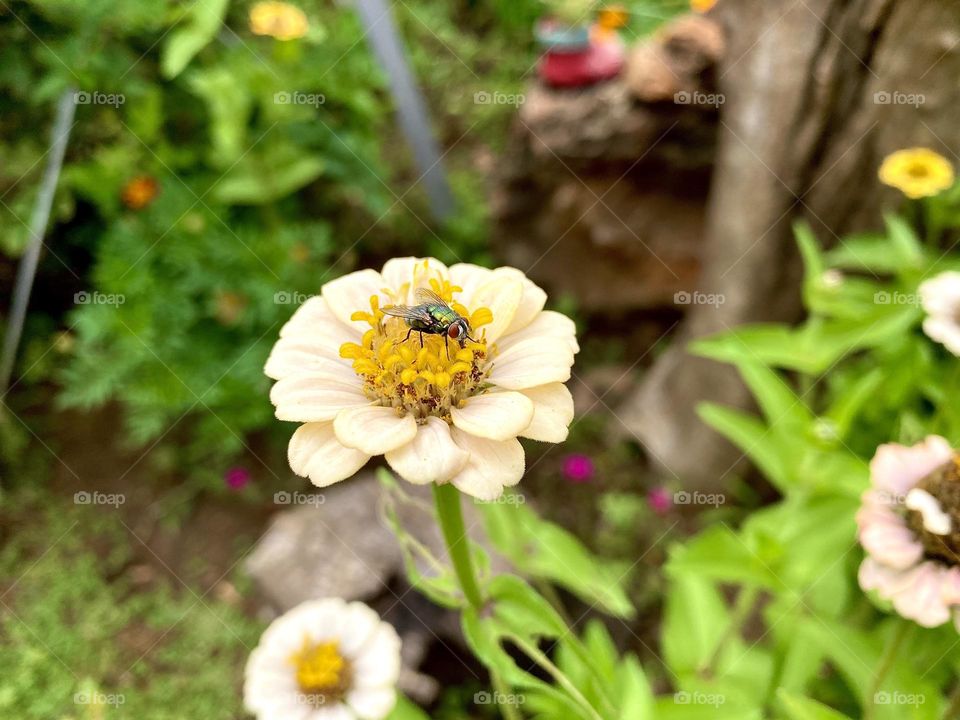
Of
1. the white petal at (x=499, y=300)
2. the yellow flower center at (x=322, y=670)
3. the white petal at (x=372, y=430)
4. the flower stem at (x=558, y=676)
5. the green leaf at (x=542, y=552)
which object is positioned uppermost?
the white petal at (x=499, y=300)

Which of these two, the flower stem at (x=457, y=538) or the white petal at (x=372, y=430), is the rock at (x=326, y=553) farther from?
the white petal at (x=372, y=430)

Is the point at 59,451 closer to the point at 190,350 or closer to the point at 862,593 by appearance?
the point at 190,350

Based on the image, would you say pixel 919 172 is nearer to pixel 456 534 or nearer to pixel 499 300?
pixel 499 300

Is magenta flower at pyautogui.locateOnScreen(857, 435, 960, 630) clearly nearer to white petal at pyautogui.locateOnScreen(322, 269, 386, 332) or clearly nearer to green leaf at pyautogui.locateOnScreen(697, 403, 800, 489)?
green leaf at pyautogui.locateOnScreen(697, 403, 800, 489)

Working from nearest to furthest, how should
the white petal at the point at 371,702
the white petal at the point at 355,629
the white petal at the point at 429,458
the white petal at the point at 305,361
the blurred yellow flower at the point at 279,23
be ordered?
the white petal at the point at 429,458, the white petal at the point at 305,361, the white petal at the point at 371,702, the white petal at the point at 355,629, the blurred yellow flower at the point at 279,23

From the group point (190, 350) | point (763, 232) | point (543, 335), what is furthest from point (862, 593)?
point (190, 350)

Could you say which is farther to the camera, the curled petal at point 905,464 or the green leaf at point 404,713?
the green leaf at point 404,713

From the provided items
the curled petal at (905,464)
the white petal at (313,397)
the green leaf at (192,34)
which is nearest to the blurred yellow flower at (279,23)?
the green leaf at (192,34)

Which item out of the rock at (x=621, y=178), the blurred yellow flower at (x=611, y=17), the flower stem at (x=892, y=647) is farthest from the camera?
the blurred yellow flower at (x=611, y=17)
